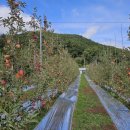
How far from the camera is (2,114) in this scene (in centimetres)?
601

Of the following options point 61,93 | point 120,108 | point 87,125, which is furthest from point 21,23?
point 61,93

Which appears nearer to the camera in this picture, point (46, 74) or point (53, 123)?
point (53, 123)

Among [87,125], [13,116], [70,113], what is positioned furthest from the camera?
[70,113]

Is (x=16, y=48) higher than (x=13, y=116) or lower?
higher

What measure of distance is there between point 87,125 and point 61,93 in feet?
39.4

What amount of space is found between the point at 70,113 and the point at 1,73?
24.9 feet

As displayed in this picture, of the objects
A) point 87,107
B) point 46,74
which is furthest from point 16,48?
point 87,107

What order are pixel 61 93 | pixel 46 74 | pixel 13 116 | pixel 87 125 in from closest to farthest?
1. pixel 13 116
2. pixel 87 125
3. pixel 46 74
4. pixel 61 93

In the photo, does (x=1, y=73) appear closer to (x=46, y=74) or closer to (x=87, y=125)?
(x=87, y=125)

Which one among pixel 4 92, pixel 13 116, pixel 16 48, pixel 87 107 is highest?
pixel 16 48

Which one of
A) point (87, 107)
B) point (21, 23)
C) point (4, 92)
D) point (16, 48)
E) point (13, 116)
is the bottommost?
point (87, 107)

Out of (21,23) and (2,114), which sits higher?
(21,23)

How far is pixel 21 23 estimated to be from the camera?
7414mm

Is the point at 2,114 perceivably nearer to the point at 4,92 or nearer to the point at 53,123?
the point at 4,92
